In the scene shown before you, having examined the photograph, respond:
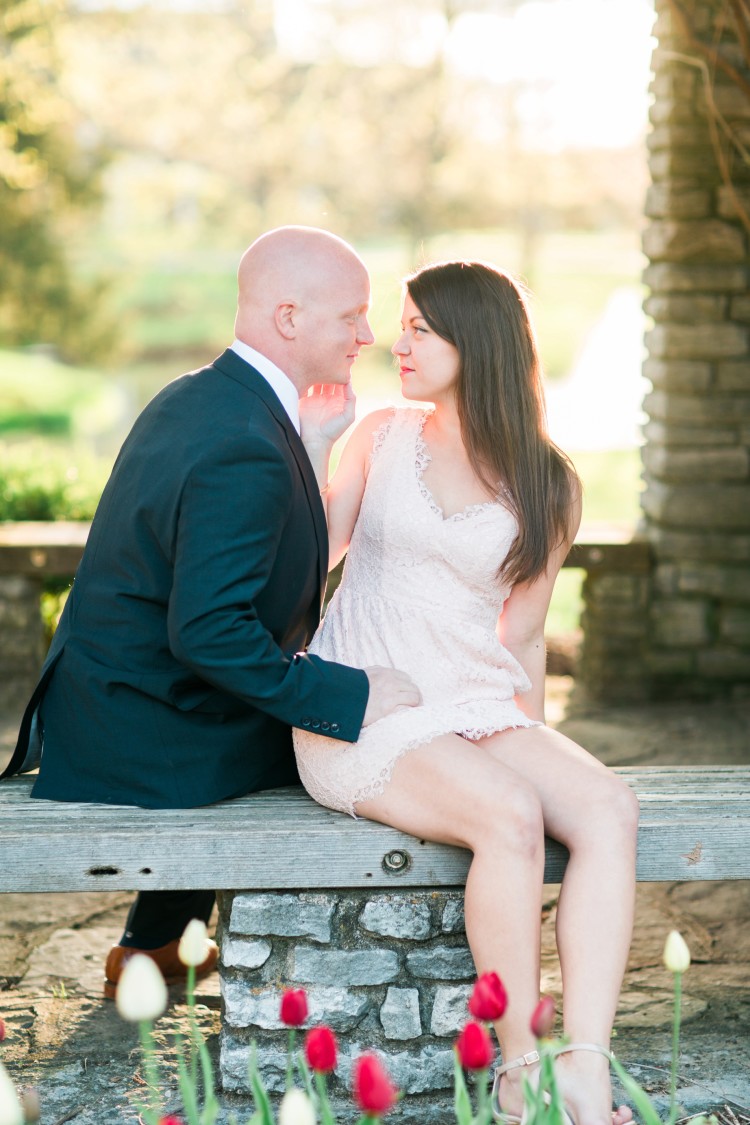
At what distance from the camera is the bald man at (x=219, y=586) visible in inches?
86.3

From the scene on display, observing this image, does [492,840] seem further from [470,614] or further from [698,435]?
[698,435]

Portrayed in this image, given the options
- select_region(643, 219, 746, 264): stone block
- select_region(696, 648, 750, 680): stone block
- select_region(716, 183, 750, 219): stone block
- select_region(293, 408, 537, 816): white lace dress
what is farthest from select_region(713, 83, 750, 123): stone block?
select_region(293, 408, 537, 816): white lace dress

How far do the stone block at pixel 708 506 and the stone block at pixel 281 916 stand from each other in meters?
3.14

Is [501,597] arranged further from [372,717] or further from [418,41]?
[418,41]

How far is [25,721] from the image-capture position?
252 cm

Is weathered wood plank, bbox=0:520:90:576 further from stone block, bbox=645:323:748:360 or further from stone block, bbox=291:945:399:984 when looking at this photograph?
stone block, bbox=291:945:399:984

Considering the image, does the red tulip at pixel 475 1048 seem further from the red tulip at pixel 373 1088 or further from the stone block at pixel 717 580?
the stone block at pixel 717 580

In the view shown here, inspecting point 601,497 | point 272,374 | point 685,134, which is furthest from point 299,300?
point 601,497

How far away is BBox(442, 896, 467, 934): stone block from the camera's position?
237 cm

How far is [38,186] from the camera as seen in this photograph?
12383 millimetres

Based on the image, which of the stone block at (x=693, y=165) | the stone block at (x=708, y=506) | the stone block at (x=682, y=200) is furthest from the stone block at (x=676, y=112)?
the stone block at (x=708, y=506)

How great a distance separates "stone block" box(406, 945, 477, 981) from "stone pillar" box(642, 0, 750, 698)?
3.05 meters

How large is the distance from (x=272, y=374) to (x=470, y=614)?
59 cm

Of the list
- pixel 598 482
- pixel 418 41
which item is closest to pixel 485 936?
pixel 598 482
